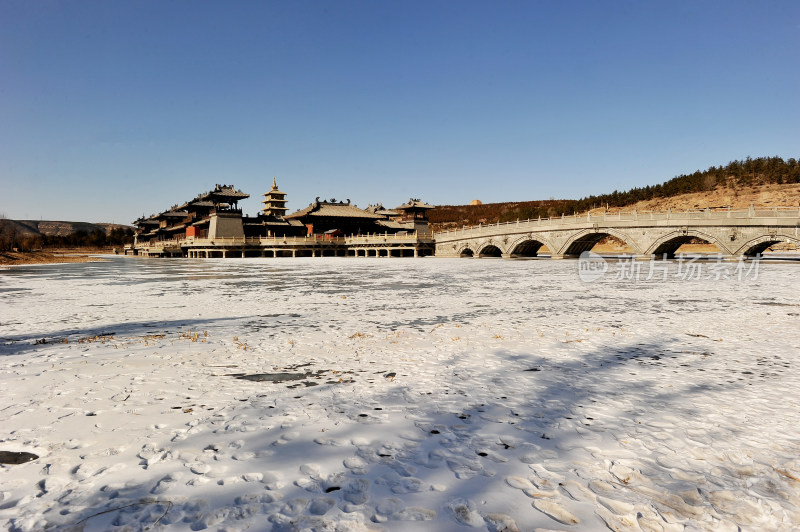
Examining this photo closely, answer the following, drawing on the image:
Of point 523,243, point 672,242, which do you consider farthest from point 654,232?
point 523,243

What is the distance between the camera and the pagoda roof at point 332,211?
217 ft

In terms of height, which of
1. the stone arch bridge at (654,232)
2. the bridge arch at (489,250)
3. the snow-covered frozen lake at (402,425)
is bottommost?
the snow-covered frozen lake at (402,425)

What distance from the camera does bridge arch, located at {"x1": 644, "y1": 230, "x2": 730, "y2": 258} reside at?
112 feet

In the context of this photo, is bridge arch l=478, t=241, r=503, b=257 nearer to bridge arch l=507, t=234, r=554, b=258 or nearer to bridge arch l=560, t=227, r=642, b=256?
bridge arch l=507, t=234, r=554, b=258

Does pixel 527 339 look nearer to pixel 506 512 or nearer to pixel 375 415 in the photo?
pixel 375 415

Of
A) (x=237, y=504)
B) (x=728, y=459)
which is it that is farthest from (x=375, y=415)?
(x=728, y=459)

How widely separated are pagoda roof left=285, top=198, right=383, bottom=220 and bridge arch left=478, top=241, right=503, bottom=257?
976 inches

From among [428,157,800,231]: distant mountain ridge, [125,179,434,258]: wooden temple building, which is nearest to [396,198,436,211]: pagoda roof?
[125,179,434,258]: wooden temple building

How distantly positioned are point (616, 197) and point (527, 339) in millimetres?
90277

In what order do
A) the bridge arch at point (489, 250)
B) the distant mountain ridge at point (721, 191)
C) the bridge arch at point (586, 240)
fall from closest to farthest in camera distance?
the bridge arch at point (586, 240) < the bridge arch at point (489, 250) < the distant mountain ridge at point (721, 191)

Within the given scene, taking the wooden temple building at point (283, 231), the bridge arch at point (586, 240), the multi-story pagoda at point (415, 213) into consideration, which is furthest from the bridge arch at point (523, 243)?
the multi-story pagoda at point (415, 213)

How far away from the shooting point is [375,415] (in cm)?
469

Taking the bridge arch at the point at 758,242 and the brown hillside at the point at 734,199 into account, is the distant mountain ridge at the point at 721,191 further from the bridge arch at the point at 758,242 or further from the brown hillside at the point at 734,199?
the bridge arch at the point at 758,242

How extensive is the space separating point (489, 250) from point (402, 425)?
1946 inches
